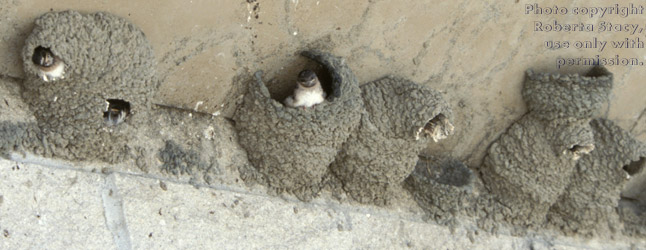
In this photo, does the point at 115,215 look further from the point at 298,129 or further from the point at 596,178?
the point at 596,178

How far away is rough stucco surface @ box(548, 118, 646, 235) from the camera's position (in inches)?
228

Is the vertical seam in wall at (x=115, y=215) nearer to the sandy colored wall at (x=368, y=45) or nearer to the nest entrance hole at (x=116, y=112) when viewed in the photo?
the nest entrance hole at (x=116, y=112)

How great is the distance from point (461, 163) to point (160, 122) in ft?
5.91

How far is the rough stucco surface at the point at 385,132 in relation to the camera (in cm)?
516

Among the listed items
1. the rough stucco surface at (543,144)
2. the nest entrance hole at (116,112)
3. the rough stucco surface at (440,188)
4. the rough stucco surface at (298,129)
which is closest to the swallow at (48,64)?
the nest entrance hole at (116,112)

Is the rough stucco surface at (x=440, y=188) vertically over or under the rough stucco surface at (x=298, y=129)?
under

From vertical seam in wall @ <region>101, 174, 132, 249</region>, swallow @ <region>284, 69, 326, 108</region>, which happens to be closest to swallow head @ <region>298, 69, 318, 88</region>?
swallow @ <region>284, 69, 326, 108</region>

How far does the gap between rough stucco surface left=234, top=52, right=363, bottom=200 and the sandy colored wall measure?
113mm

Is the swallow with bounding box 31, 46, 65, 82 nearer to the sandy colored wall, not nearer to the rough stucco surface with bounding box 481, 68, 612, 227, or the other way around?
the sandy colored wall

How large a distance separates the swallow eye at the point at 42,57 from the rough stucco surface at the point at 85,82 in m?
0.03

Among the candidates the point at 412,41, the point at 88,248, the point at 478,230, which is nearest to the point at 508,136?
the point at 478,230

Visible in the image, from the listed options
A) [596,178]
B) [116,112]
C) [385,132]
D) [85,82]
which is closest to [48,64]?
[85,82]

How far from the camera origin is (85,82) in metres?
4.51

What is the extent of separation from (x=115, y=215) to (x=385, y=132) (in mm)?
1489
